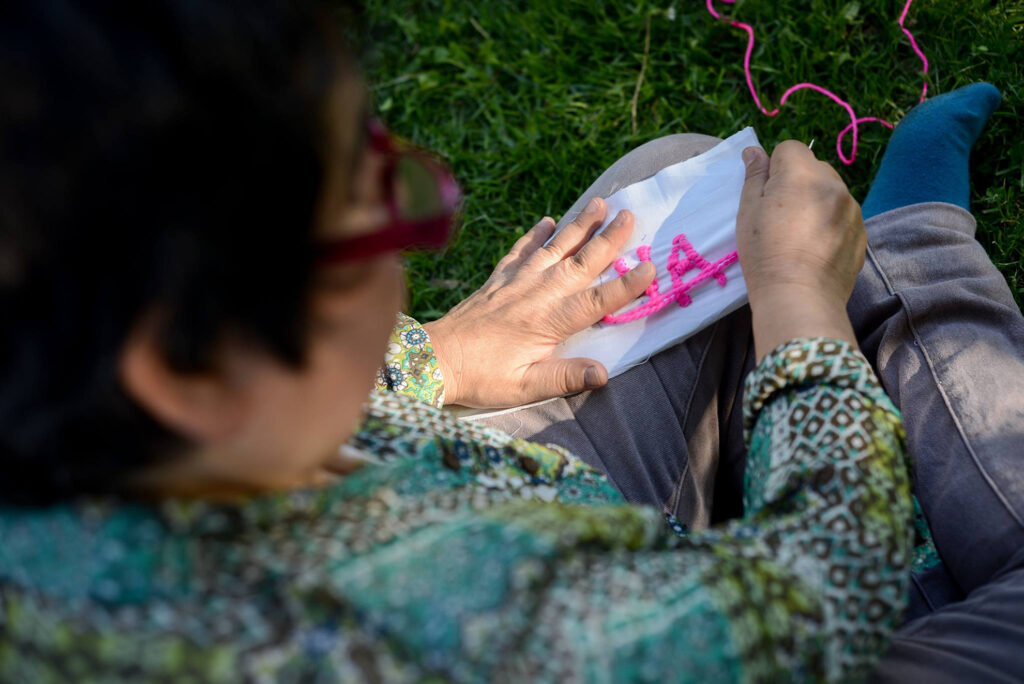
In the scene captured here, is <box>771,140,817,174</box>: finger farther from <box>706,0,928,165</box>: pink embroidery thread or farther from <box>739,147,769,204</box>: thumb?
<box>706,0,928,165</box>: pink embroidery thread

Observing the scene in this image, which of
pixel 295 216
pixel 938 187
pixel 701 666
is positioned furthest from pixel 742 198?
pixel 295 216

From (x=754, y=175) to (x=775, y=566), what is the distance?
862 mm

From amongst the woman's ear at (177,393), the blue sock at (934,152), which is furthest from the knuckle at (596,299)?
the woman's ear at (177,393)

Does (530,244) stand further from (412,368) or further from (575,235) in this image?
(412,368)

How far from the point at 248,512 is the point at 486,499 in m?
0.35

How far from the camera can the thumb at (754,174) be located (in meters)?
1.54

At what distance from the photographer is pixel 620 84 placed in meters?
2.43

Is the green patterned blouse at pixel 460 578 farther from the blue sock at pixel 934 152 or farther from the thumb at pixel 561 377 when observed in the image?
the blue sock at pixel 934 152

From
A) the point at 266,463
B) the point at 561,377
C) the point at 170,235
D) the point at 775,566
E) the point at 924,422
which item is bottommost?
the point at 924,422

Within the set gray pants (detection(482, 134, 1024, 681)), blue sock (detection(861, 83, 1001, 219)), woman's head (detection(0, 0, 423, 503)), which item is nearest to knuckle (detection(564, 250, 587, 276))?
gray pants (detection(482, 134, 1024, 681))

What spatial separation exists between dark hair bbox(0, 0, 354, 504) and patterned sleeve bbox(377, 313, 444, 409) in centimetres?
85

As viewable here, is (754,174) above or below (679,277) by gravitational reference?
above

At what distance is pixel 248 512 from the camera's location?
79 cm

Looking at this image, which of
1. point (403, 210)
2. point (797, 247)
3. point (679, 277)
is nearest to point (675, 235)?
point (679, 277)
